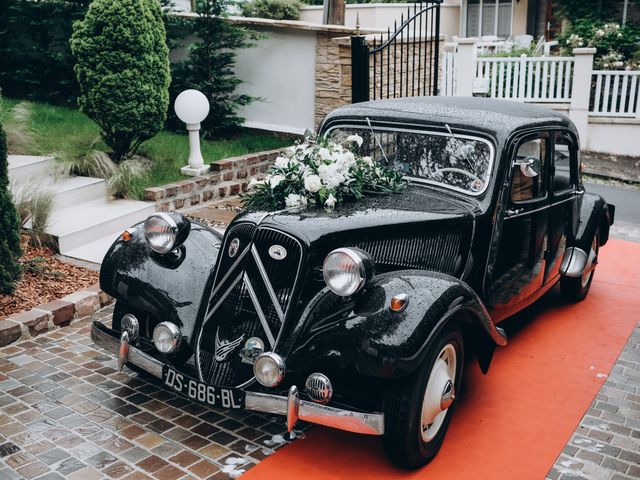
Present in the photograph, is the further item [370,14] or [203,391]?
[370,14]

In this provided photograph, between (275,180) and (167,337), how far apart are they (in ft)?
3.82

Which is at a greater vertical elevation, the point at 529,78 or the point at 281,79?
the point at 281,79

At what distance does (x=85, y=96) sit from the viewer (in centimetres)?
794

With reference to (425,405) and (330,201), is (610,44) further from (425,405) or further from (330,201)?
(425,405)

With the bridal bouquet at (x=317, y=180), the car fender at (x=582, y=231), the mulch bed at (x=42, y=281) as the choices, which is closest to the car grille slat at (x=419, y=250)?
the bridal bouquet at (x=317, y=180)

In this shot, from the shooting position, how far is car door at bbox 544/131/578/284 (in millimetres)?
5480

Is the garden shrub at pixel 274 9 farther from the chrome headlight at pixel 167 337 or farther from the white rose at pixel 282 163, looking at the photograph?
the chrome headlight at pixel 167 337

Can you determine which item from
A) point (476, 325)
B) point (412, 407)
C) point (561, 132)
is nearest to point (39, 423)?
point (412, 407)

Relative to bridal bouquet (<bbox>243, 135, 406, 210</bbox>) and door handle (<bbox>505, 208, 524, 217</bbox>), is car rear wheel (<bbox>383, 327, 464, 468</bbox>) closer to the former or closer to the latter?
bridal bouquet (<bbox>243, 135, 406, 210</bbox>)

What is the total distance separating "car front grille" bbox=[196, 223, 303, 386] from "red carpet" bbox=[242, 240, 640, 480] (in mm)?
592

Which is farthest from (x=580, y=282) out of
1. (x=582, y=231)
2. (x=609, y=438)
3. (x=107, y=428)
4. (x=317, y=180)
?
(x=107, y=428)

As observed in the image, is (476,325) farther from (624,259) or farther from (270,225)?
(624,259)

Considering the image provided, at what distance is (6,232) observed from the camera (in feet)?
17.8

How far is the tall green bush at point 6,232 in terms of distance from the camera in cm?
536
